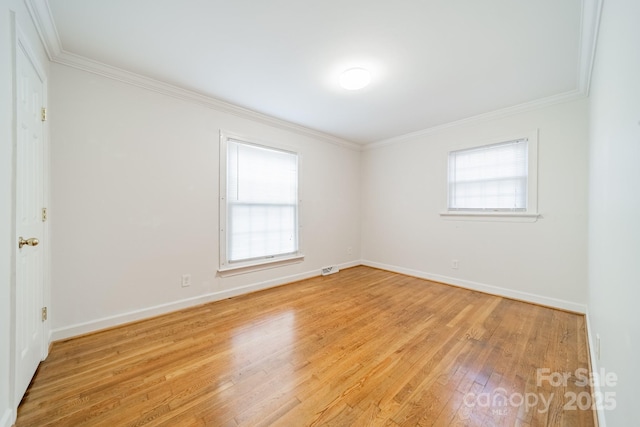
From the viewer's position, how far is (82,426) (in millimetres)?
1280

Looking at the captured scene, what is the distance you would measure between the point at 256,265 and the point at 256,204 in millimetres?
881

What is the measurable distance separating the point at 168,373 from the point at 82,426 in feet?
1.52

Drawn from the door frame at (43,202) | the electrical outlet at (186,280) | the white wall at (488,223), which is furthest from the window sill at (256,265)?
the white wall at (488,223)

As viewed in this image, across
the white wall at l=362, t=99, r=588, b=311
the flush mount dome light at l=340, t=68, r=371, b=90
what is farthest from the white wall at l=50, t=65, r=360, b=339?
the white wall at l=362, t=99, r=588, b=311

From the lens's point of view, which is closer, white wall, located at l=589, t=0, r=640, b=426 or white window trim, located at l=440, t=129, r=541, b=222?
white wall, located at l=589, t=0, r=640, b=426

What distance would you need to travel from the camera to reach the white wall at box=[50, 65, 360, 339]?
7.02 feet

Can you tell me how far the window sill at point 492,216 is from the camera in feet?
9.91

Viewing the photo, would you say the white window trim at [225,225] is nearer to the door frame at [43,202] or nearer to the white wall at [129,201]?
the white wall at [129,201]

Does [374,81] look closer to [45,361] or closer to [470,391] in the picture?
[470,391]

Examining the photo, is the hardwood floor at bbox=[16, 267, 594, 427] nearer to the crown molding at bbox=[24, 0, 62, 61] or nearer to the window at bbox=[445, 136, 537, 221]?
the window at bbox=[445, 136, 537, 221]

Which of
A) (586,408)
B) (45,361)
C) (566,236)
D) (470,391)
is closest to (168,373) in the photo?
(45,361)

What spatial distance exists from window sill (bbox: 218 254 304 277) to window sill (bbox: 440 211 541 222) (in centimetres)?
248

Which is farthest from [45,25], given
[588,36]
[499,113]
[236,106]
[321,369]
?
[499,113]

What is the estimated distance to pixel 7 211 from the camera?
4.10ft
